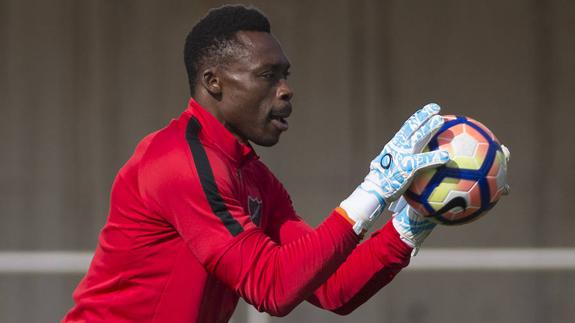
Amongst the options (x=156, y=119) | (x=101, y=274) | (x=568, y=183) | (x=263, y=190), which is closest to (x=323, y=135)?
(x=156, y=119)

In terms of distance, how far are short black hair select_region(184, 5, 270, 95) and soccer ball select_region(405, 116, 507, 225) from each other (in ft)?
1.95

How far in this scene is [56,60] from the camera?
552 cm

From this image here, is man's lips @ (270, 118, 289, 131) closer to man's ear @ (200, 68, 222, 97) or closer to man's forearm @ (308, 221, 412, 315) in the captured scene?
man's ear @ (200, 68, 222, 97)

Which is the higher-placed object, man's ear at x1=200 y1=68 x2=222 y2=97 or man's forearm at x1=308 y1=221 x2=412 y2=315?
man's ear at x1=200 y1=68 x2=222 y2=97

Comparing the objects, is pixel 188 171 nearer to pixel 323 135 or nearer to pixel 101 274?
pixel 101 274

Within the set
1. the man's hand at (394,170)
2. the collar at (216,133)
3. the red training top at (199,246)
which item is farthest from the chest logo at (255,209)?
the man's hand at (394,170)

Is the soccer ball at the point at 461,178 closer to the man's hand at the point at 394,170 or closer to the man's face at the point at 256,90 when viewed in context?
the man's hand at the point at 394,170

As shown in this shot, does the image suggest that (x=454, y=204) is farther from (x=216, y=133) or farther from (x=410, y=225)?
(x=216, y=133)

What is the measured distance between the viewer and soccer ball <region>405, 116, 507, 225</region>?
3137 millimetres

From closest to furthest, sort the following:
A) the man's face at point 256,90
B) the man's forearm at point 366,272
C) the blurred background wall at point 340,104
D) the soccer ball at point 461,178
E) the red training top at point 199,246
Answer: the red training top at point 199,246
the soccer ball at point 461,178
the man's face at point 256,90
the man's forearm at point 366,272
the blurred background wall at point 340,104

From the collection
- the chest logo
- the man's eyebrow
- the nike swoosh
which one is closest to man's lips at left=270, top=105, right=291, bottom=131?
Result: the man's eyebrow

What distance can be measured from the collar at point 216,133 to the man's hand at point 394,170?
15.7 inches

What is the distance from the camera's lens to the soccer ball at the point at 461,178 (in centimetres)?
314

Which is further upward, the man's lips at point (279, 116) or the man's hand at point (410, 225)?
the man's lips at point (279, 116)
